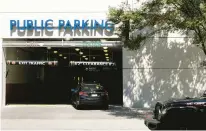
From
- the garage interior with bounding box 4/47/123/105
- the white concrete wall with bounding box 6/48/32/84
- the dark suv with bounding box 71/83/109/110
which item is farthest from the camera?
the garage interior with bounding box 4/47/123/105

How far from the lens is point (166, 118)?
9.29m

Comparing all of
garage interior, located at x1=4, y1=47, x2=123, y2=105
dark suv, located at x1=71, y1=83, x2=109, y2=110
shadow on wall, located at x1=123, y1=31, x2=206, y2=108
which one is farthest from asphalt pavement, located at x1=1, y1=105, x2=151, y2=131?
garage interior, located at x1=4, y1=47, x2=123, y2=105

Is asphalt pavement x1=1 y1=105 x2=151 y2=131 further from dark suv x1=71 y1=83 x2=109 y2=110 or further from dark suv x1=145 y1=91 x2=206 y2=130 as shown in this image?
dark suv x1=71 y1=83 x2=109 y2=110

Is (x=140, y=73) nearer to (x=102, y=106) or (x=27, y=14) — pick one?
(x=102, y=106)

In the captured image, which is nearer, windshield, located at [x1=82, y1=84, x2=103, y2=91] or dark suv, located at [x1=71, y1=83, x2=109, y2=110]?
dark suv, located at [x1=71, y1=83, x2=109, y2=110]

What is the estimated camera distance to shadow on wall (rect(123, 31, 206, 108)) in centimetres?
1997

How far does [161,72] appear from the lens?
20.1 meters

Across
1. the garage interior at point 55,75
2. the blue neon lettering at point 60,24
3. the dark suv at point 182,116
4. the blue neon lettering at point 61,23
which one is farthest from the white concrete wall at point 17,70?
the dark suv at point 182,116

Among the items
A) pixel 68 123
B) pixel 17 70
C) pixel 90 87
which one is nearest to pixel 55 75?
pixel 17 70

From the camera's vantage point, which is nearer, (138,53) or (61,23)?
(138,53)

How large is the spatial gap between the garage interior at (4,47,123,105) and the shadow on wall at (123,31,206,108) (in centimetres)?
227

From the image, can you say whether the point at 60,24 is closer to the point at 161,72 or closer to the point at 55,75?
the point at 161,72

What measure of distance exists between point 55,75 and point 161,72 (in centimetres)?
1641

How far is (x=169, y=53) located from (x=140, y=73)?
1.87m
